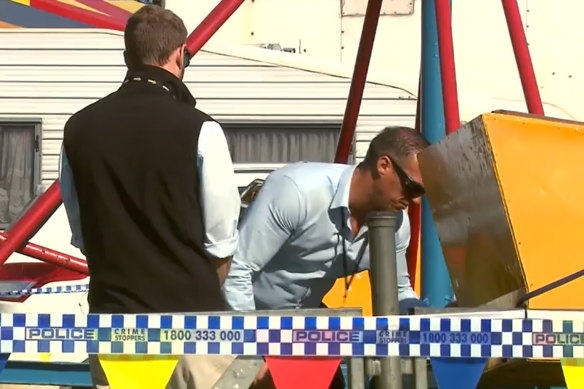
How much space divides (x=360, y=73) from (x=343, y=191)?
73.0 inches

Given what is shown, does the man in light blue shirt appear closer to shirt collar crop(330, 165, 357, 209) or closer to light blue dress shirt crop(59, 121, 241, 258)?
shirt collar crop(330, 165, 357, 209)

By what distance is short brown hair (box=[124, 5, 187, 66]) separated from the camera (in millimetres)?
2887

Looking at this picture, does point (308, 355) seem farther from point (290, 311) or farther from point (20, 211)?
point (20, 211)

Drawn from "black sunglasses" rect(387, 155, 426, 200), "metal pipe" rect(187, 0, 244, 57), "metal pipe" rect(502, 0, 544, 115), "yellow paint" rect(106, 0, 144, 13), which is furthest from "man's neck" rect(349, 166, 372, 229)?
"yellow paint" rect(106, 0, 144, 13)

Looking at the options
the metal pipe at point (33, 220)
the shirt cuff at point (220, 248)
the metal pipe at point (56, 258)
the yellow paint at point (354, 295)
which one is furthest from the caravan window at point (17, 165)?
the shirt cuff at point (220, 248)

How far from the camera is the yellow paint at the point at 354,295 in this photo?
4895mm

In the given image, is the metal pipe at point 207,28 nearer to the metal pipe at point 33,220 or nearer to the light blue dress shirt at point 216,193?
the metal pipe at point 33,220

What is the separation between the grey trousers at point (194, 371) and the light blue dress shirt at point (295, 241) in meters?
0.38

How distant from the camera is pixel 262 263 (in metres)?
3.41

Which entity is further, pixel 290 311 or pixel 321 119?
pixel 321 119

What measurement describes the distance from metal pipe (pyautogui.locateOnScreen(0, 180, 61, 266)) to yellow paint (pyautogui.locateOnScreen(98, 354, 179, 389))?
177 centimetres

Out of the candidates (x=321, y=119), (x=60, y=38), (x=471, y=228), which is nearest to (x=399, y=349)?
(x=471, y=228)

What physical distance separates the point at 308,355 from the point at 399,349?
219 millimetres

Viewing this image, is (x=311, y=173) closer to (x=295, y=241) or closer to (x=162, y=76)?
(x=295, y=241)
